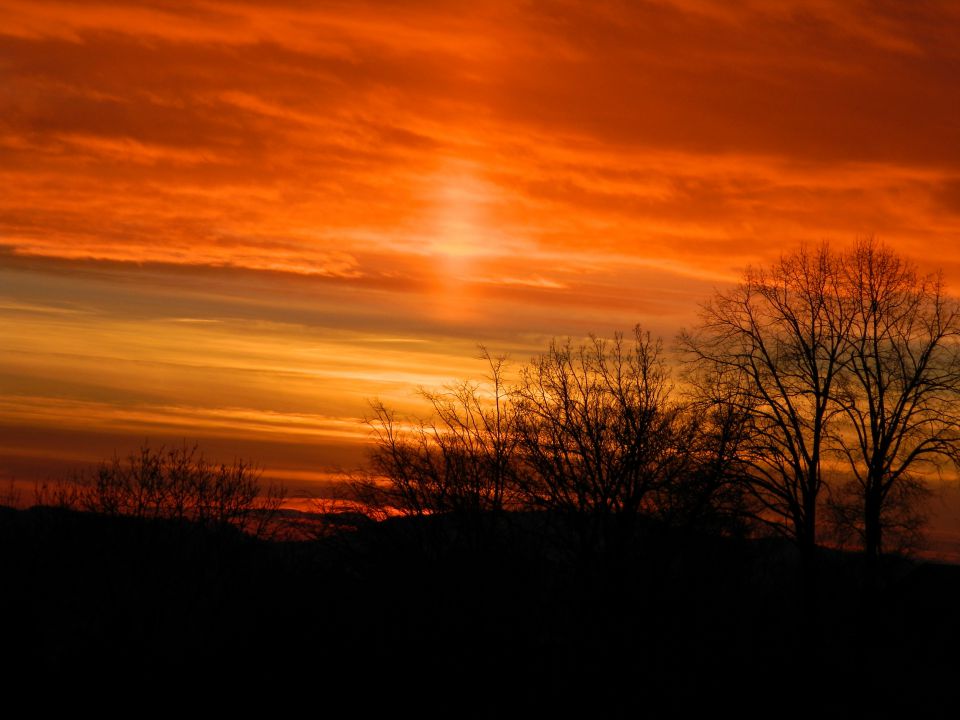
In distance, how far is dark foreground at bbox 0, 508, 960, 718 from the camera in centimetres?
3778

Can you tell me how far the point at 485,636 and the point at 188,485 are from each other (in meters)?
36.2

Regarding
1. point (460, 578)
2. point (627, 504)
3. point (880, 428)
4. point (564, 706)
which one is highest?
point (880, 428)

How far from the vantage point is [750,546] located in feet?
141

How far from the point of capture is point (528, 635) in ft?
133

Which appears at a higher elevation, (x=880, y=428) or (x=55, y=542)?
(x=880, y=428)

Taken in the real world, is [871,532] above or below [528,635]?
above

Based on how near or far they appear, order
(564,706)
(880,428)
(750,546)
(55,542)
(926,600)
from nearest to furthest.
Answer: (564,706) < (880,428) < (750,546) < (926,600) < (55,542)

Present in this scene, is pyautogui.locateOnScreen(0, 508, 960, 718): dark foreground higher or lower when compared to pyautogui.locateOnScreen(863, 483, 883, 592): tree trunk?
lower

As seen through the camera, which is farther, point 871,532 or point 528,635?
point 528,635

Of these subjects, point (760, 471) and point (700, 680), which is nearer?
point (700, 680)

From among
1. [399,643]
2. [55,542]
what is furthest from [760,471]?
[55,542]

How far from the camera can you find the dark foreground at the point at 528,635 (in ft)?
124

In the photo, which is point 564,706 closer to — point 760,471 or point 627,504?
point 627,504

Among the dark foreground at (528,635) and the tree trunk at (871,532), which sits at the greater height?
the tree trunk at (871,532)
